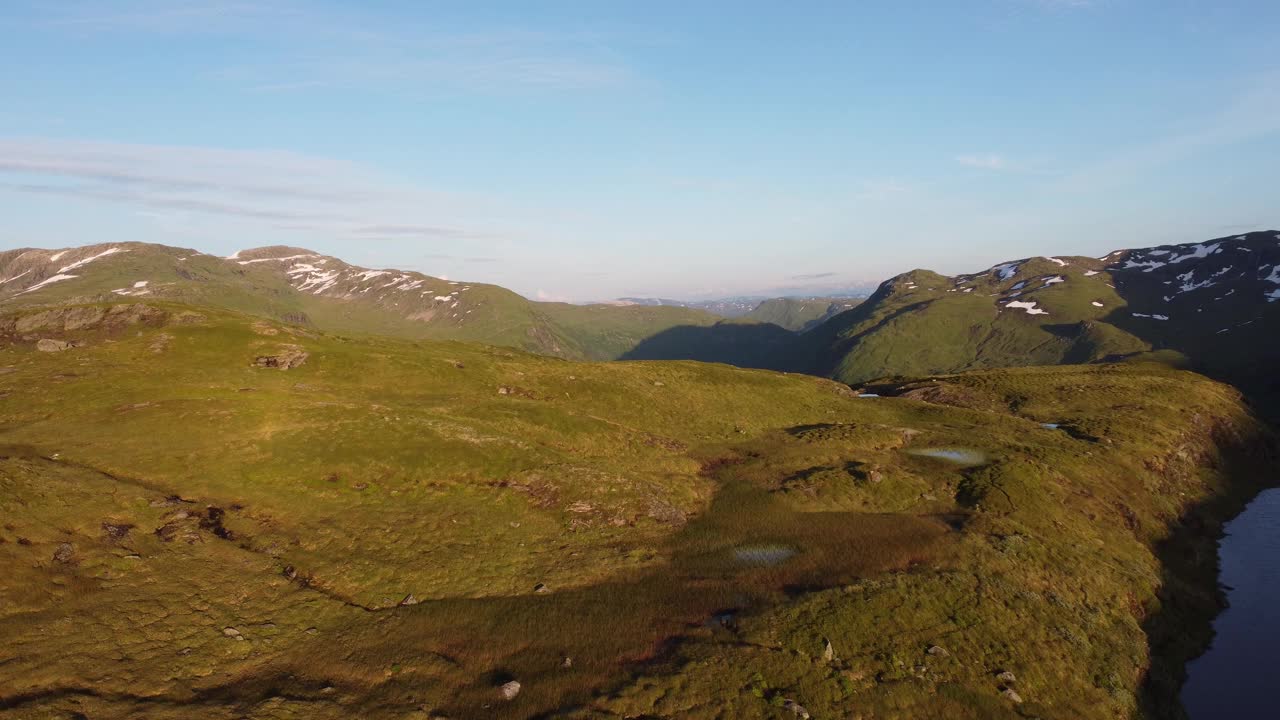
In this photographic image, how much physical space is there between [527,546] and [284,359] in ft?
175

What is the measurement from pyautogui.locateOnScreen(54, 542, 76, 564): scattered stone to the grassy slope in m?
0.50

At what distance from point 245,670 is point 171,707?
3.53 m

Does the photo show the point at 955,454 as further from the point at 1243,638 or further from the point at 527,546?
the point at 527,546

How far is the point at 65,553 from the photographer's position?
31594 mm

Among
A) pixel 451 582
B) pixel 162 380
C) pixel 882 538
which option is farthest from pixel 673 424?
pixel 162 380

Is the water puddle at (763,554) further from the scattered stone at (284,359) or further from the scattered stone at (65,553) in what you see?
the scattered stone at (284,359)

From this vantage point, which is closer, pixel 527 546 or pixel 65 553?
pixel 65 553

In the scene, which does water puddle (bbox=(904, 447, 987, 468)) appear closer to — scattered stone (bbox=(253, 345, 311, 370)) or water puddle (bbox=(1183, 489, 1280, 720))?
water puddle (bbox=(1183, 489, 1280, 720))

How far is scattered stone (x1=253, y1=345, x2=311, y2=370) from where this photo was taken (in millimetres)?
73750

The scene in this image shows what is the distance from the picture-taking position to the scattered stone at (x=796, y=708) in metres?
23.9

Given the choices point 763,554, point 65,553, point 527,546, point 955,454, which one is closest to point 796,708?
point 763,554

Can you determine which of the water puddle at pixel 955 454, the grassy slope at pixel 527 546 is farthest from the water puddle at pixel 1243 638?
the water puddle at pixel 955 454

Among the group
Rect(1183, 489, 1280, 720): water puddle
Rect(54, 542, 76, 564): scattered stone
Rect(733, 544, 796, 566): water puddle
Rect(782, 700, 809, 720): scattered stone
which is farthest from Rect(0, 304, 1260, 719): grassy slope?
Rect(1183, 489, 1280, 720): water puddle

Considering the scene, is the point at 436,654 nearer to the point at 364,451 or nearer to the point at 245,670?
the point at 245,670
